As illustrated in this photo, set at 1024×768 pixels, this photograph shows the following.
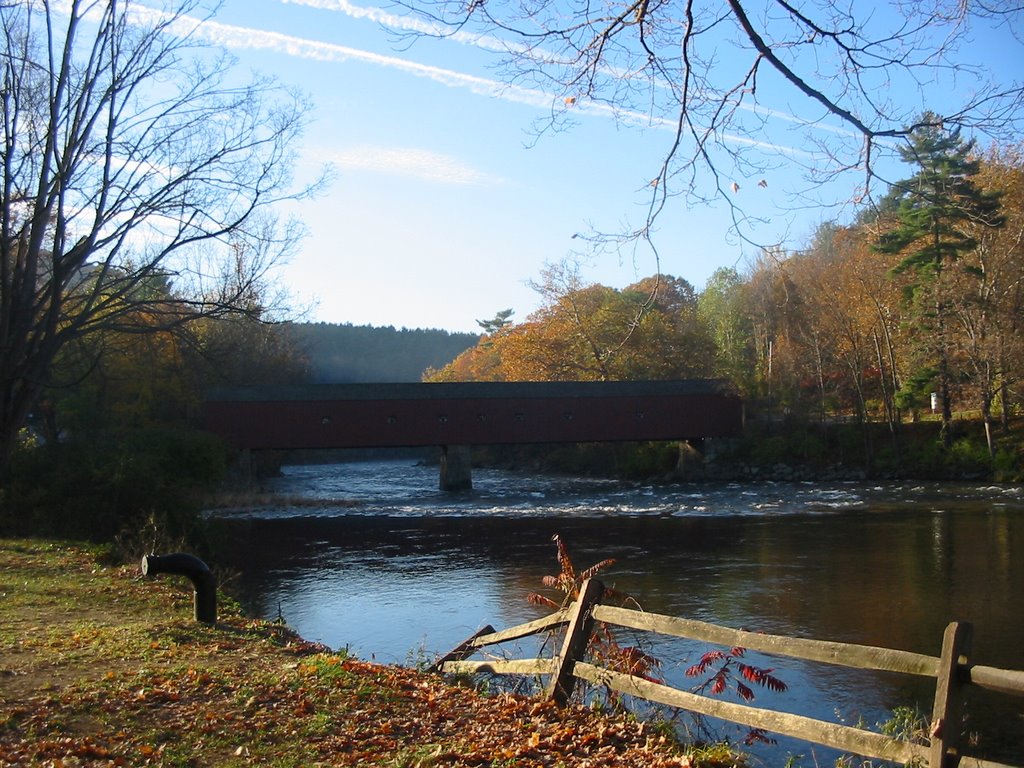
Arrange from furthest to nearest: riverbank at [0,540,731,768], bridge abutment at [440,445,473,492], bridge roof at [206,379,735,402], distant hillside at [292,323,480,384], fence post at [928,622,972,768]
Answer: distant hillside at [292,323,480,384], bridge abutment at [440,445,473,492], bridge roof at [206,379,735,402], riverbank at [0,540,731,768], fence post at [928,622,972,768]

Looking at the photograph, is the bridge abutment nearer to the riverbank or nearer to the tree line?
the tree line

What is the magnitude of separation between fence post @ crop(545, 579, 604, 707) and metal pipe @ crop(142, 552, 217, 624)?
287 cm

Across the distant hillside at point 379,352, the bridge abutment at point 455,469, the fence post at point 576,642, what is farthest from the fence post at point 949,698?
the distant hillside at point 379,352

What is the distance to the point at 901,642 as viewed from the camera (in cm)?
962

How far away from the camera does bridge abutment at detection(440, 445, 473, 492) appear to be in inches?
1280

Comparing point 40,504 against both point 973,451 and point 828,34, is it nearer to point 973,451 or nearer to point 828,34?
point 828,34

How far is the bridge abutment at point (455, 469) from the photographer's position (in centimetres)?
3250

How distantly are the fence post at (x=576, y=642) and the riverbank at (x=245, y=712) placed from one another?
0.12m

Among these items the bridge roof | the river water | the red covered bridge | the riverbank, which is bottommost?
the river water

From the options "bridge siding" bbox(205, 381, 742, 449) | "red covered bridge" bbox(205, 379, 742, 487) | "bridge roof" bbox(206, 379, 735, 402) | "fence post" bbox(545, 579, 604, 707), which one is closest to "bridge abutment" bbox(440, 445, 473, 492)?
"red covered bridge" bbox(205, 379, 742, 487)

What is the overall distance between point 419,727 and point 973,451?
28.7 meters

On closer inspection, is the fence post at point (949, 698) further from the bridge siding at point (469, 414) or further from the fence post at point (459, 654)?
the bridge siding at point (469, 414)

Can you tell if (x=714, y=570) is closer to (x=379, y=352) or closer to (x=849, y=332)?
(x=849, y=332)

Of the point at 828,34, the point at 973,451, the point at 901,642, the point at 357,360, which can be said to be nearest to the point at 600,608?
the point at 828,34
